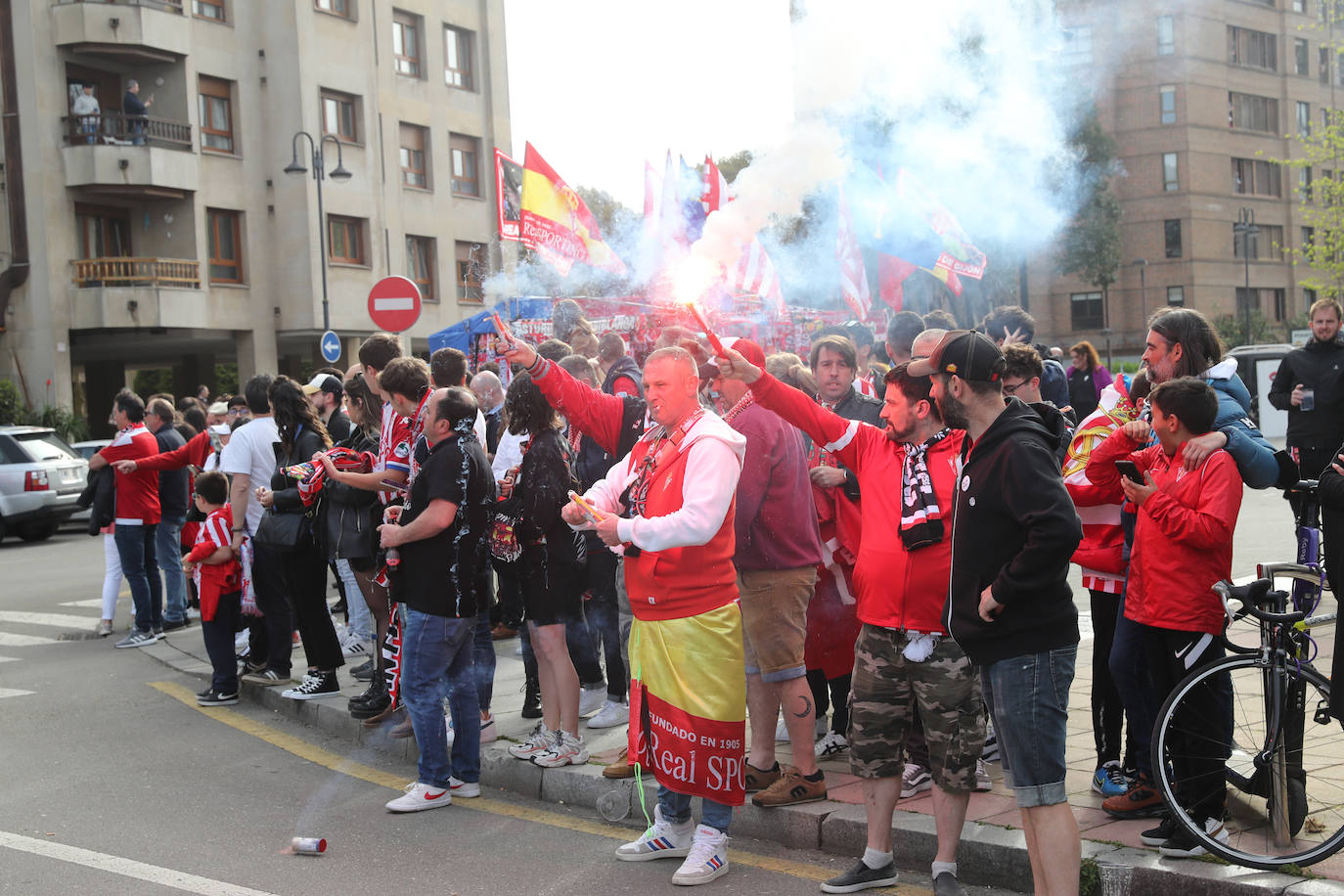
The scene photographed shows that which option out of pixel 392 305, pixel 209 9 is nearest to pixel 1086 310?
pixel 209 9

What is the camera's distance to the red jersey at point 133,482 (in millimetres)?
10836

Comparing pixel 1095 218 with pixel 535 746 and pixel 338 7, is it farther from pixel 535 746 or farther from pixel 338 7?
pixel 535 746

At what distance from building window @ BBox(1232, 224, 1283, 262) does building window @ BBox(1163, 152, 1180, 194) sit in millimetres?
5205

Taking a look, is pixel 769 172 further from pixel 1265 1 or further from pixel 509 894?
pixel 1265 1

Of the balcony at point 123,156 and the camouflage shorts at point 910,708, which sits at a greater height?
the balcony at point 123,156

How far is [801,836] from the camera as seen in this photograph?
5305 millimetres

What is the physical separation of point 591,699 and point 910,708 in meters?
3.04

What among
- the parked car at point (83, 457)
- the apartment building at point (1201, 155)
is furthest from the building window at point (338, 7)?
the apartment building at point (1201, 155)

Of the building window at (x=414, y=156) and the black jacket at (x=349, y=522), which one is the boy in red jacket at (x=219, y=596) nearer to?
the black jacket at (x=349, y=522)

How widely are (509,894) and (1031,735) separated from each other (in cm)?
219

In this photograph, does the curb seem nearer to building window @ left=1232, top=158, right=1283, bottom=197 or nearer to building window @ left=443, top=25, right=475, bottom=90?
building window @ left=443, top=25, right=475, bottom=90

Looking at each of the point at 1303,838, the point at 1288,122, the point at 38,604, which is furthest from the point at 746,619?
the point at 1288,122

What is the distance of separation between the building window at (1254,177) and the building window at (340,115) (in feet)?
146

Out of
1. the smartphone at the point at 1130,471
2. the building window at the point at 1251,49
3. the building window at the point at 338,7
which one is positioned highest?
the building window at the point at 1251,49
